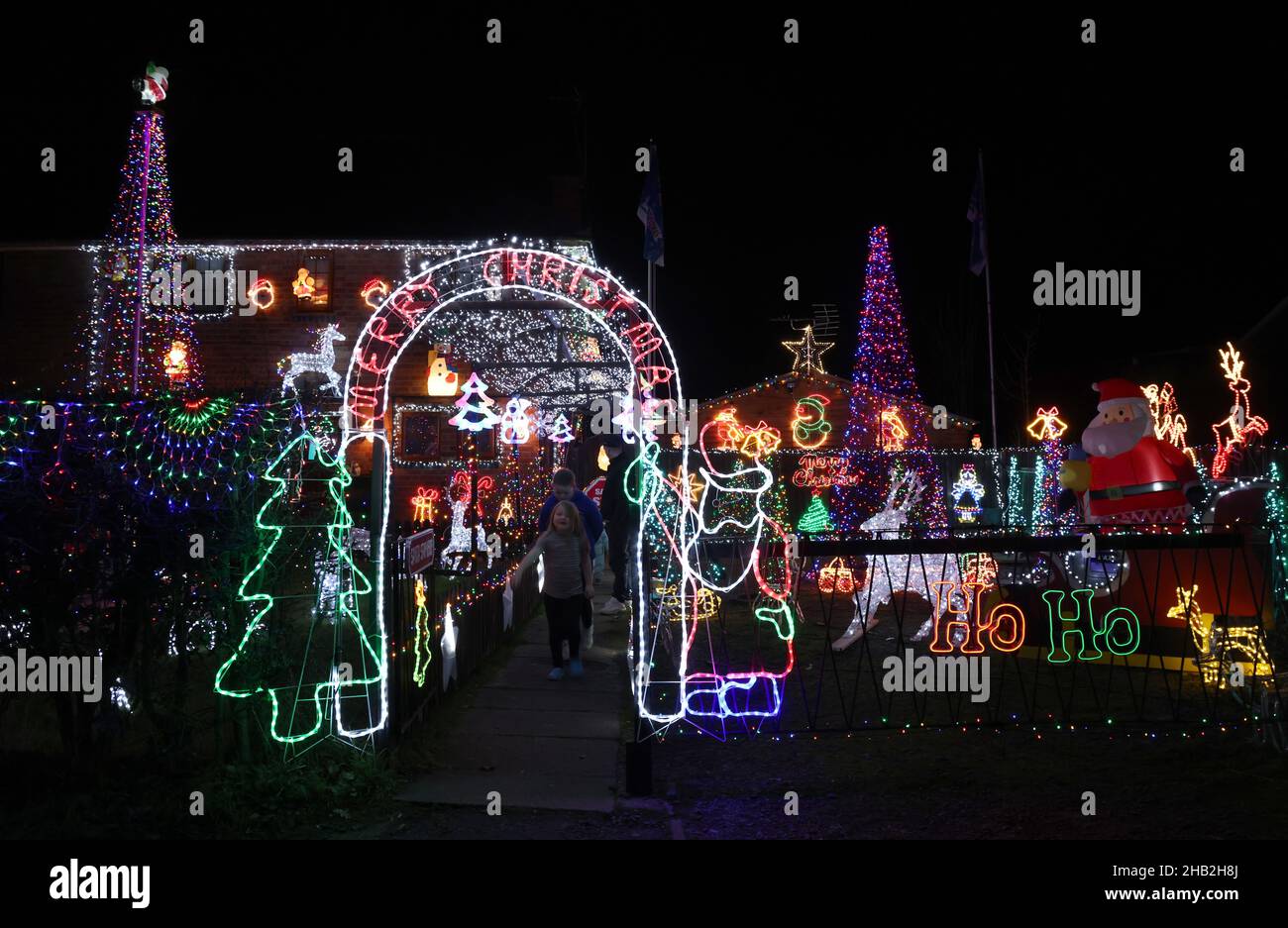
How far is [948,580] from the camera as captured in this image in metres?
9.59

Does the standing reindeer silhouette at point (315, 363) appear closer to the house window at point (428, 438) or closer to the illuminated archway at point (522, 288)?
the house window at point (428, 438)

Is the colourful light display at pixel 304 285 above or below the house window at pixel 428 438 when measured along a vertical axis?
above

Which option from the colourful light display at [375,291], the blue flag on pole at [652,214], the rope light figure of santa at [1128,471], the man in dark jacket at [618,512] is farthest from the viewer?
the blue flag on pole at [652,214]

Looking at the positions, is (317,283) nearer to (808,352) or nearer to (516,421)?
(516,421)

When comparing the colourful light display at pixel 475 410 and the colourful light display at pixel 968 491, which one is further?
the colourful light display at pixel 475 410

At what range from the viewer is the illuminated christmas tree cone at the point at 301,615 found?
17.2 ft

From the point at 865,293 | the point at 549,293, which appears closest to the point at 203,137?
the point at 865,293

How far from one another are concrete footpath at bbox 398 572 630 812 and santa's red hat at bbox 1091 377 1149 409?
5.41 metres

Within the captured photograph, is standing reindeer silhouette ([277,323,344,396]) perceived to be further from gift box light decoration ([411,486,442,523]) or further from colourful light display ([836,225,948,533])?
colourful light display ([836,225,948,533])

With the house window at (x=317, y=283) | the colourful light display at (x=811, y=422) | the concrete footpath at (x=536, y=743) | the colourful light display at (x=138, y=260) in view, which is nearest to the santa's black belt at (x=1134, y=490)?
the concrete footpath at (x=536, y=743)

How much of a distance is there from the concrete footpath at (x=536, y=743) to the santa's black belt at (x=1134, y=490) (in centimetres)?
493

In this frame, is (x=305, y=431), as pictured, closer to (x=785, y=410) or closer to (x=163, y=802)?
(x=163, y=802)

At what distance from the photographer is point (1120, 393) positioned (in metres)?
8.95

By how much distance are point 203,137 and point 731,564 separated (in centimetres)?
1915
